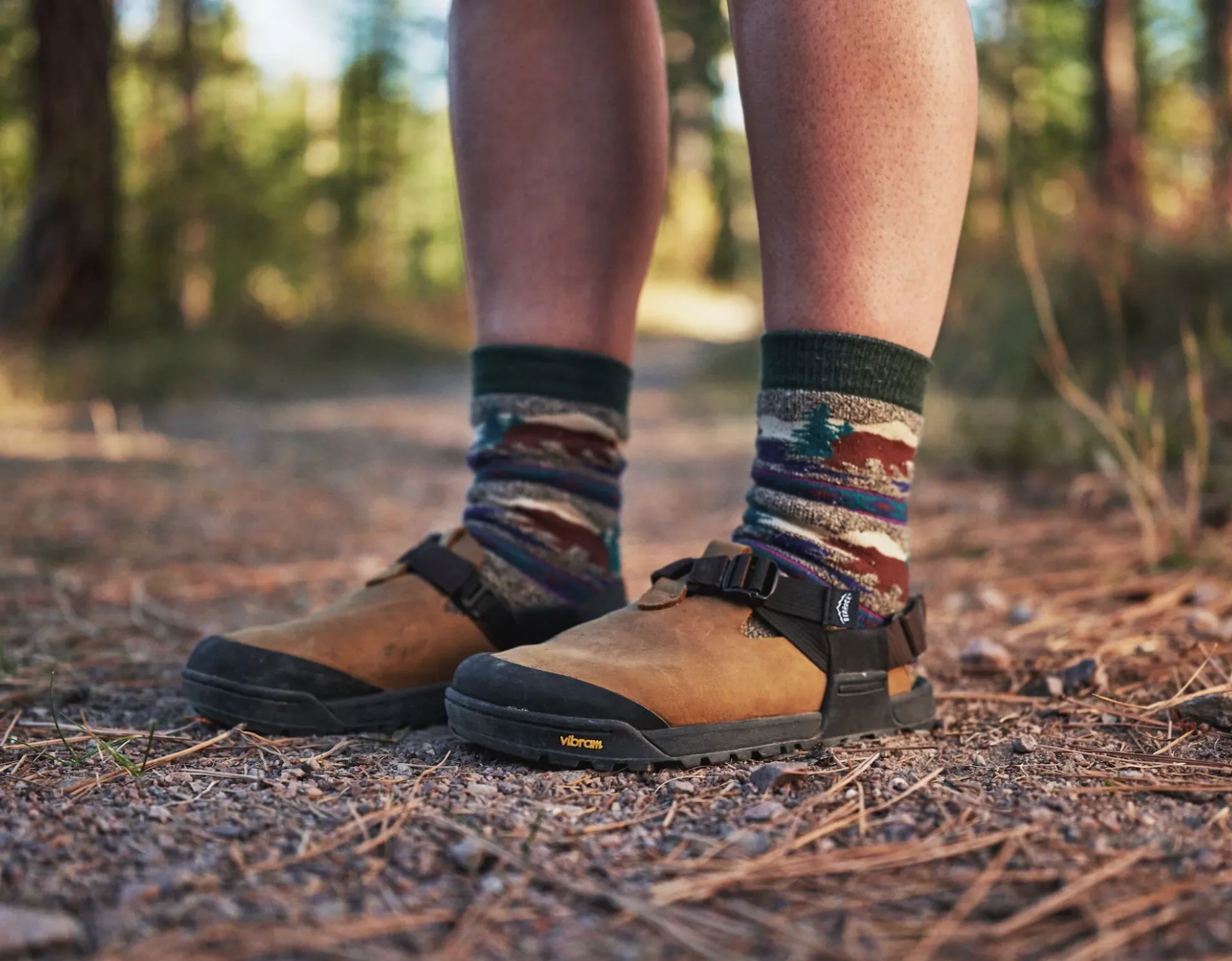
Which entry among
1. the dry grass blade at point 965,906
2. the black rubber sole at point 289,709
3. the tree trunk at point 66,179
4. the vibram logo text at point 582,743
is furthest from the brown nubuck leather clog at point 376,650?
the tree trunk at point 66,179

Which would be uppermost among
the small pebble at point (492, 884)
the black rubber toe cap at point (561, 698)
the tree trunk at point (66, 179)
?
the tree trunk at point (66, 179)

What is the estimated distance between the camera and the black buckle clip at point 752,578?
103 cm

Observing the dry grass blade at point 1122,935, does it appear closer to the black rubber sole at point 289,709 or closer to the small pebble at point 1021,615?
the black rubber sole at point 289,709

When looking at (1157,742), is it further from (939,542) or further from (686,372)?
(686,372)

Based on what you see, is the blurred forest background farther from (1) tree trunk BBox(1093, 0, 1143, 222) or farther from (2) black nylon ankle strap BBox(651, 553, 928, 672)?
(2) black nylon ankle strap BBox(651, 553, 928, 672)

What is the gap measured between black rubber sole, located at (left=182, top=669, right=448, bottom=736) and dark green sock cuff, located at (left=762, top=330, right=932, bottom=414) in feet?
1.73

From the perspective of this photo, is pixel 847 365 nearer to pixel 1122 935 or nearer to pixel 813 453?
pixel 813 453

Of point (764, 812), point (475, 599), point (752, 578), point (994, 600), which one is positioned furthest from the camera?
point (994, 600)

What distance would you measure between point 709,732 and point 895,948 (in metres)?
0.38

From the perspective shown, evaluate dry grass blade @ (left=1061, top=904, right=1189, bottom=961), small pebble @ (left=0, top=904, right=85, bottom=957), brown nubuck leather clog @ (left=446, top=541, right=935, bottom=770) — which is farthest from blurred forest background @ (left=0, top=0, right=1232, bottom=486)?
small pebble @ (left=0, top=904, right=85, bottom=957)

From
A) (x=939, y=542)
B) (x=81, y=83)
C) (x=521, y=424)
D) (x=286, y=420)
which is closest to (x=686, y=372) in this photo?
(x=286, y=420)

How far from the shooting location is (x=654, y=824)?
2.62 ft

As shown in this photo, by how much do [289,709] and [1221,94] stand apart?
193 inches

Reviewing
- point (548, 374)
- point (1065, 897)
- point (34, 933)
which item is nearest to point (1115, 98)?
point (548, 374)
